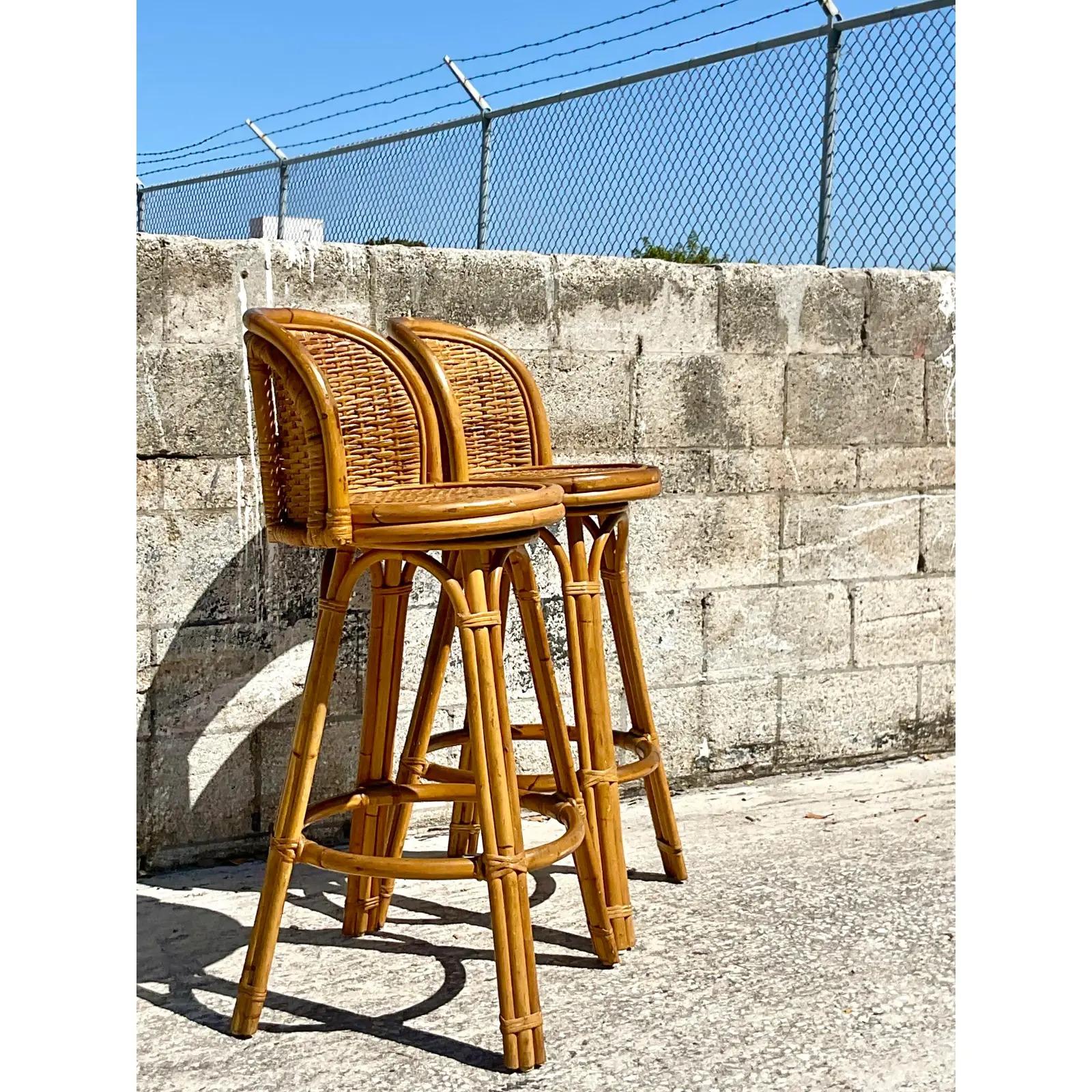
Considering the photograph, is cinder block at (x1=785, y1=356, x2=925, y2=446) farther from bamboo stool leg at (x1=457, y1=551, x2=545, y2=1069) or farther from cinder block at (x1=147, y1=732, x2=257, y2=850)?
bamboo stool leg at (x1=457, y1=551, x2=545, y2=1069)

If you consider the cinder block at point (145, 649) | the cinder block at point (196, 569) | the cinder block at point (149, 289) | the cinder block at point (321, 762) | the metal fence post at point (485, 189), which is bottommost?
the cinder block at point (321, 762)

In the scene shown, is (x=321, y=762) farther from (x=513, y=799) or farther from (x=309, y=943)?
(x=513, y=799)

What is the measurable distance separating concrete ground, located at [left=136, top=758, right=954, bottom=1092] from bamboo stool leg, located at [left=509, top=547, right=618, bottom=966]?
0.11m

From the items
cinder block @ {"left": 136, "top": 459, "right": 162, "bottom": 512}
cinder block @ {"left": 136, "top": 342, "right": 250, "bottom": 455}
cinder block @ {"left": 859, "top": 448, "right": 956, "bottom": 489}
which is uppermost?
cinder block @ {"left": 136, "top": 342, "right": 250, "bottom": 455}

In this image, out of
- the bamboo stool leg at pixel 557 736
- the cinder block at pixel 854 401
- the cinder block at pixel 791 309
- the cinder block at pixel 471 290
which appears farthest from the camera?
the cinder block at pixel 854 401

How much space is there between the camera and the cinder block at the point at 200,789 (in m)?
3.50

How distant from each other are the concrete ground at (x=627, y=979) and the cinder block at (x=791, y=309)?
1.49 meters

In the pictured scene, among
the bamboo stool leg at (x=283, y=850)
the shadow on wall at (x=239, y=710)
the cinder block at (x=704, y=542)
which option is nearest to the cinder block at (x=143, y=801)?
the shadow on wall at (x=239, y=710)

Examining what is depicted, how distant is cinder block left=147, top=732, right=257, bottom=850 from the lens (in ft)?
11.5

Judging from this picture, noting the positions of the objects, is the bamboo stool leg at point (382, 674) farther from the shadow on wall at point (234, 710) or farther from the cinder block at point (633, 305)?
the cinder block at point (633, 305)

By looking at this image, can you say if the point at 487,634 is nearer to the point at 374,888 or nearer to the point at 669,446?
the point at 374,888

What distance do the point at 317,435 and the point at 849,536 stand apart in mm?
2418

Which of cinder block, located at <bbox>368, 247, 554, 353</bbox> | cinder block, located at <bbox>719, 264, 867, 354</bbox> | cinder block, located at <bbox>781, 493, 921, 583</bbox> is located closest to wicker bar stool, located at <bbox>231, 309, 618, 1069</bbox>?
cinder block, located at <bbox>368, 247, 554, 353</bbox>
